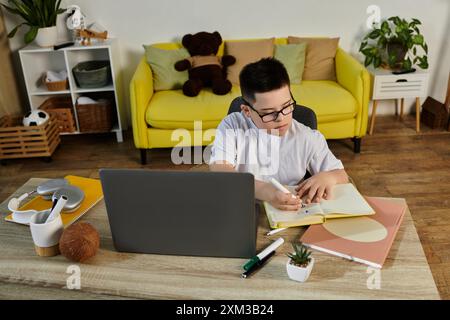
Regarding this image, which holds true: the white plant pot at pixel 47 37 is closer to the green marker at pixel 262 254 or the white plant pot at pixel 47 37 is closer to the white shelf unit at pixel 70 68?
the white shelf unit at pixel 70 68

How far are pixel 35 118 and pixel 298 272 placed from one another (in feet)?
8.79

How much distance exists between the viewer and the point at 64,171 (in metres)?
3.10

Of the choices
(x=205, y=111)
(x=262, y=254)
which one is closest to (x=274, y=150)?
(x=262, y=254)

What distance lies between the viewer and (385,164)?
3.01 meters

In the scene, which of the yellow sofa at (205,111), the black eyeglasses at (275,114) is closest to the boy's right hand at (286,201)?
the black eyeglasses at (275,114)

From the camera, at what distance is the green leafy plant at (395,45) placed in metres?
3.32

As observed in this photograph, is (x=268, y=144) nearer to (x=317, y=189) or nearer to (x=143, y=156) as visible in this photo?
(x=317, y=189)

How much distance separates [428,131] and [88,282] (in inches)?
124

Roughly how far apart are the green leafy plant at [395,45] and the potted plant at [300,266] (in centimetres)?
271

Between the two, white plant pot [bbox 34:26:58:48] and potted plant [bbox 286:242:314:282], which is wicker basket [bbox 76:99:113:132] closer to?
white plant pot [bbox 34:26:58:48]

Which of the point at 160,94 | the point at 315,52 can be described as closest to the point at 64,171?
the point at 160,94

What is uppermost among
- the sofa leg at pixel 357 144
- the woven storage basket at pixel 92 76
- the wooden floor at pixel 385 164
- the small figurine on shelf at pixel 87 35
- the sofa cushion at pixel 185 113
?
the small figurine on shelf at pixel 87 35

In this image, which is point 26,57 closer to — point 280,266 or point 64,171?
point 64,171

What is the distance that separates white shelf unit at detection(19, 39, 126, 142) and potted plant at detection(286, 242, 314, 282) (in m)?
2.65
